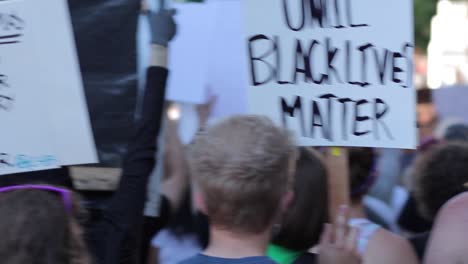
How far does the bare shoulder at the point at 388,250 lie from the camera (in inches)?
87.7

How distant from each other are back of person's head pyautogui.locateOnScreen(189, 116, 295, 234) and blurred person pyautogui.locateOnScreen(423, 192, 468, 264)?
0.55 m

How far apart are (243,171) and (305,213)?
1.97 feet

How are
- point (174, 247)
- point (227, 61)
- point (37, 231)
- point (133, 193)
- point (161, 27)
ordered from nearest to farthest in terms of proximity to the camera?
1. point (37, 231)
2. point (133, 193)
3. point (161, 27)
4. point (174, 247)
5. point (227, 61)

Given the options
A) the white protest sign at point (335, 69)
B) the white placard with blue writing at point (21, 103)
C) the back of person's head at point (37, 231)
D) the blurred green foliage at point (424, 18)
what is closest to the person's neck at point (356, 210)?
the white protest sign at point (335, 69)

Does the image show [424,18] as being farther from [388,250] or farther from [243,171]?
[243,171]

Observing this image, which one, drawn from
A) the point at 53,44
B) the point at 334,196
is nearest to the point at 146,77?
the point at 53,44

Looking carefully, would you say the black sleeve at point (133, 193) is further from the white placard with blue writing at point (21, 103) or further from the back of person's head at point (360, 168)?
the back of person's head at point (360, 168)

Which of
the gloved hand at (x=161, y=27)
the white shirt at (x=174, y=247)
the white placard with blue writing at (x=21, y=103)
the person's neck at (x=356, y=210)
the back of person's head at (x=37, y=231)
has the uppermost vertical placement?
the gloved hand at (x=161, y=27)

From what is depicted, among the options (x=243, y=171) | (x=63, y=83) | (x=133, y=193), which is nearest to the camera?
(x=243, y=171)

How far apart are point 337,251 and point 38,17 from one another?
43.3 inches

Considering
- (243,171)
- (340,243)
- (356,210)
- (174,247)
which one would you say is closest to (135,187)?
(243,171)

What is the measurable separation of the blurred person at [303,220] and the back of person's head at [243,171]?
48 centimetres

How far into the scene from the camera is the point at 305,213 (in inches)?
88.7

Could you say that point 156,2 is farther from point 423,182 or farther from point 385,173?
point 385,173
